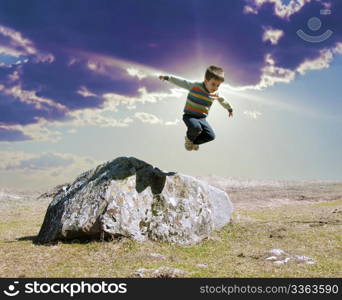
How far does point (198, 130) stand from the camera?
15953 mm

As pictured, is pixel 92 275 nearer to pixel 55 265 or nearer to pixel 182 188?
pixel 55 265

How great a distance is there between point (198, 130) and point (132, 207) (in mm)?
4246

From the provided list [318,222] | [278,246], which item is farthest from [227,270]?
[318,222]

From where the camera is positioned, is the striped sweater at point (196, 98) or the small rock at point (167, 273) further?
the striped sweater at point (196, 98)

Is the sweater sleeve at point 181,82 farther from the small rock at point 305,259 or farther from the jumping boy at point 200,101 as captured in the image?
the small rock at point 305,259

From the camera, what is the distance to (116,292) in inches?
384

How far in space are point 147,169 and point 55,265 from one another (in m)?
6.22

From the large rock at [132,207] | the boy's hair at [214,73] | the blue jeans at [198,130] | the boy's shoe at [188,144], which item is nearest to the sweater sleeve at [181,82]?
the boy's hair at [214,73]

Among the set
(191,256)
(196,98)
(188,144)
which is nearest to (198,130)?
(188,144)

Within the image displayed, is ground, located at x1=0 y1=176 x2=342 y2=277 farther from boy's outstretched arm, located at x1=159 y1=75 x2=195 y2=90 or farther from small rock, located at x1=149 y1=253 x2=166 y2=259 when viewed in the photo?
boy's outstretched arm, located at x1=159 y1=75 x2=195 y2=90

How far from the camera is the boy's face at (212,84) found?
16.0 metres

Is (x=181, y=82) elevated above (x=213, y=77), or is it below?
below

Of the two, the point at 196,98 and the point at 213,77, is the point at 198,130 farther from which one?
→ the point at 213,77

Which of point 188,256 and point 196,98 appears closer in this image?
point 188,256
